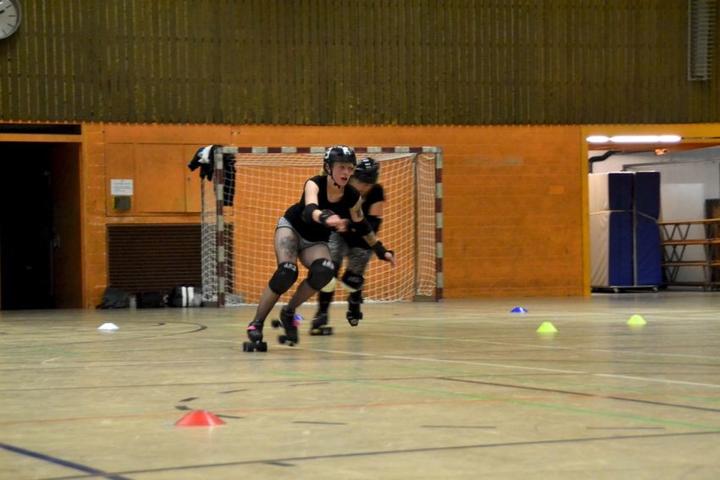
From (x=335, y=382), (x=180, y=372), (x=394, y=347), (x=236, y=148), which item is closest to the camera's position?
(x=335, y=382)

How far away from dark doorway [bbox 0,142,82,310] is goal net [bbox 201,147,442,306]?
3.08 meters

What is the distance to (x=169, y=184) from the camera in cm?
2517

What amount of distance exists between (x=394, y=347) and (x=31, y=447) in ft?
22.0

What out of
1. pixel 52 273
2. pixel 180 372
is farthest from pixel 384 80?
pixel 180 372

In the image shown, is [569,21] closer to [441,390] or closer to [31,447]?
[441,390]

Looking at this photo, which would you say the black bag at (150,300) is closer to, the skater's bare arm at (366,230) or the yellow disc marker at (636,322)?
the yellow disc marker at (636,322)

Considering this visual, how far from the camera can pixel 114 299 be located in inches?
954

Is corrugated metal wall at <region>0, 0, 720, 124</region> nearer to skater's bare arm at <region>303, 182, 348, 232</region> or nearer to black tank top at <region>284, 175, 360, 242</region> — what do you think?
black tank top at <region>284, 175, 360, 242</region>

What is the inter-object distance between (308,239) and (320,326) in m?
2.17

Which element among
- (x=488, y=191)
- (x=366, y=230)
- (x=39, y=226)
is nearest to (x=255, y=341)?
(x=366, y=230)

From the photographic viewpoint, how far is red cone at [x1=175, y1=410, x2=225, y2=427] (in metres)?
6.25

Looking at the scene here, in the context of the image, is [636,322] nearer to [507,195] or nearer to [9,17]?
[507,195]

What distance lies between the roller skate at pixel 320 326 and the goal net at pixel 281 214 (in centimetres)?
1025

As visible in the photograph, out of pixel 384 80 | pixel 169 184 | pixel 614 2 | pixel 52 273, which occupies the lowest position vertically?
pixel 52 273
